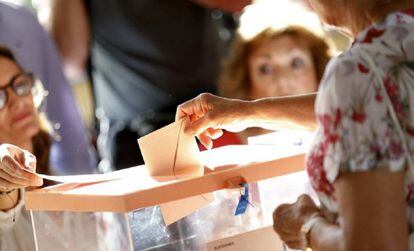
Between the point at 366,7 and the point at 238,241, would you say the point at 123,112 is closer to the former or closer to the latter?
the point at 238,241

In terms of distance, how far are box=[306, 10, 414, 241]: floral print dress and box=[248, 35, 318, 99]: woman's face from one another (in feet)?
3.94

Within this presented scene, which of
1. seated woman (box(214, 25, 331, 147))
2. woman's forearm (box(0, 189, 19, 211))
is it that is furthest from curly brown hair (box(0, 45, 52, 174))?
seated woman (box(214, 25, 331, 147))

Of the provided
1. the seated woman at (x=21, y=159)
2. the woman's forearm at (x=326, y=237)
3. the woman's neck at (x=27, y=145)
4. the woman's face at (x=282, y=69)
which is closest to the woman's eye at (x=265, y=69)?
the woman's face at (x=282, y=69)

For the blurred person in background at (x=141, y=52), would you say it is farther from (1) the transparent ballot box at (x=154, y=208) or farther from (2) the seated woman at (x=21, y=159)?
(1) the transparent ballot box at (x=154, y=208)

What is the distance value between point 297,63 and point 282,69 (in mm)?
48

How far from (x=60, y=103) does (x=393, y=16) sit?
1.27 m

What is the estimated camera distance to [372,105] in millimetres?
1033

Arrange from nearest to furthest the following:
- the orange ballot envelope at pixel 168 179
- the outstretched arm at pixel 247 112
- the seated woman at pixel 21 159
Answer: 1. the orange ballot envelope at pixel 168 179
2. the seated woman at pixel 21 159
3. the outstretched arm at pixel 247 112

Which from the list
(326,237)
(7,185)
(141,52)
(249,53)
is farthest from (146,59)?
(326,237)

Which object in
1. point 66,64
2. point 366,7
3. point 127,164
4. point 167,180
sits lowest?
point 167,180

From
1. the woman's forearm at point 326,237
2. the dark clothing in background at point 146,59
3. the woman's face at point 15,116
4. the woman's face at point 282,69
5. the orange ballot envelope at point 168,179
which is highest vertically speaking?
the dark clothing in background at point 146,59

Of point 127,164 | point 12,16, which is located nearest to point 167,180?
point 12,16

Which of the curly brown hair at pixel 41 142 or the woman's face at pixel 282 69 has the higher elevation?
the woman's face at pixel 282 69

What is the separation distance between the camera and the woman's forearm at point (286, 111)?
1.46 m
